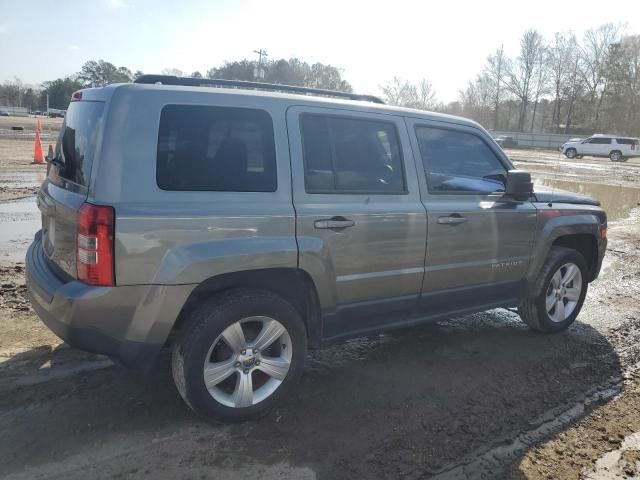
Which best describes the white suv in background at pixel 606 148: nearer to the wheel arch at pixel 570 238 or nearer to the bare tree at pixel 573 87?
the wheel arch at pixel 570 238

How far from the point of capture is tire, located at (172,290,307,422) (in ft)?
9.61

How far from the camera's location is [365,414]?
333cm

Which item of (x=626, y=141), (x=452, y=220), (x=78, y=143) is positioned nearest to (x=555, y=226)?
(x=452, y=220)

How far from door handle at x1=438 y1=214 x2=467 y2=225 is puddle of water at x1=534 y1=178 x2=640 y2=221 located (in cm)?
974

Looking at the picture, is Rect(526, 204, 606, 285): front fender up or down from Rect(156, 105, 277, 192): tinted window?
down

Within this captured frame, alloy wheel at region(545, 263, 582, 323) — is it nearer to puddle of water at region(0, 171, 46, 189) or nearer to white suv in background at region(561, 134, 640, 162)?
puddle of water at region(0, 171, 46, 189)

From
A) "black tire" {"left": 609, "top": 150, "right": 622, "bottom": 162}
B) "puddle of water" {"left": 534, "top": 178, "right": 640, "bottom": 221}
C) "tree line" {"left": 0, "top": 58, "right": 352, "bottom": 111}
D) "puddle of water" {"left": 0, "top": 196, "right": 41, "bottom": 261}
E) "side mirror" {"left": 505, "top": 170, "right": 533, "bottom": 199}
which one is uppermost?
"tree line" {"left": 0, "top": 58, "right": 352, "bottom": 111}

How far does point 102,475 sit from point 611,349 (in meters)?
4.25

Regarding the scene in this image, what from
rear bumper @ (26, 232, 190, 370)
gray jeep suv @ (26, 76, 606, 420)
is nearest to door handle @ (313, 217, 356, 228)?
gray jeep suv @ (26, 76, 606, 420)

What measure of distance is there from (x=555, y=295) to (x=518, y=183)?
1443 millimetres

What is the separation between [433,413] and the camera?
11.1ft

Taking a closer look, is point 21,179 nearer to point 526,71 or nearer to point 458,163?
point 458,163

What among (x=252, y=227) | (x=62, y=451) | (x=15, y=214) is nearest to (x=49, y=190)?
(x=252, y=227)

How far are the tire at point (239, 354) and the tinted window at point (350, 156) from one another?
832mm
